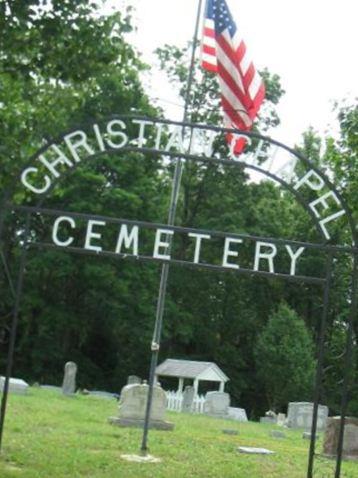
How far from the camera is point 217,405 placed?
21.5m

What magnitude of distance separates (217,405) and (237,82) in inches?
592

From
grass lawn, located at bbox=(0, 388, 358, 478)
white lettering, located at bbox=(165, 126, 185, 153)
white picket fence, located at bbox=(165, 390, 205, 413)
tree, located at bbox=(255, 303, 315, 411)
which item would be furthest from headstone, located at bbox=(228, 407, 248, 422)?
white lettering, located at bbox=(165, 126, 185, 153)

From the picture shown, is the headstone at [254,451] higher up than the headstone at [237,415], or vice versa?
the headstone at [254,451]

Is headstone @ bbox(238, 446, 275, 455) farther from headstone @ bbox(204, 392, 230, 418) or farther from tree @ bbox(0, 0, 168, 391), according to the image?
tree @ bbox(0, 0, 168, 391)

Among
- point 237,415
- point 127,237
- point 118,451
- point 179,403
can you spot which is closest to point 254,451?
point 118,451

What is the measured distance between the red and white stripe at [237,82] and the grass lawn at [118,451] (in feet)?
12.4

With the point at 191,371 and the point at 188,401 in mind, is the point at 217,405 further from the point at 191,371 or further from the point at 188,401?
the point at 191,371

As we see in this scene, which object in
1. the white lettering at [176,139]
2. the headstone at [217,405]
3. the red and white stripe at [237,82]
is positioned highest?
the red and white stripe at [237,82]

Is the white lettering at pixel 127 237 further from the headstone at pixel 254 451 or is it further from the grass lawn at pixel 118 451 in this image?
the headstone at pixel 254 451

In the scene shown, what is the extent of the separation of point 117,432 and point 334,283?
25965mm

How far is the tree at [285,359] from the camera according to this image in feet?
103

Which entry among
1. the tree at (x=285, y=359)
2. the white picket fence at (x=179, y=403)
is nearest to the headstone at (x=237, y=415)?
the white picket fence at (x=179, y=403)

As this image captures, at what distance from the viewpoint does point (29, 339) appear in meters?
31.8

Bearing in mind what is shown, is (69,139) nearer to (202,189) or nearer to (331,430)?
(331,430)
